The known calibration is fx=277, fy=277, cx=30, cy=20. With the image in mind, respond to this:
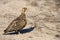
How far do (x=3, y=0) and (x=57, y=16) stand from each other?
2955 mm

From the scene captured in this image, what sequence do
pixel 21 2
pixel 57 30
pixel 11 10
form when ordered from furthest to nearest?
pixel 21 2
pixel 11 10
pixel 57 30

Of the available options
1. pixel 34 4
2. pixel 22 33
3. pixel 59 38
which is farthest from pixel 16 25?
pixel 34 4

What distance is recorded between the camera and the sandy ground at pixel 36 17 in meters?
8.88

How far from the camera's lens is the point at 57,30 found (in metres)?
9.31

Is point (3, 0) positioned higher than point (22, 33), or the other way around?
point (3, 0)

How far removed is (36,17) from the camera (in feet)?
34.1

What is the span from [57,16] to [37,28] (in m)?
1.40

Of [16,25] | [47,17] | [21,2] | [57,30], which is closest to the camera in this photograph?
[16,25]

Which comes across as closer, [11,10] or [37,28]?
[37,28]

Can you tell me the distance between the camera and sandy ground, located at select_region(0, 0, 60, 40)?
8883 millimetres

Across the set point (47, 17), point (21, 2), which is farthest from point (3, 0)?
point (47, 17)

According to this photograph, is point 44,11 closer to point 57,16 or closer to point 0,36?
point 57,16

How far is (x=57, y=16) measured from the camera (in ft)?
34.5

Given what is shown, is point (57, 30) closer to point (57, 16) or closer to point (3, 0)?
point (57, 16)
